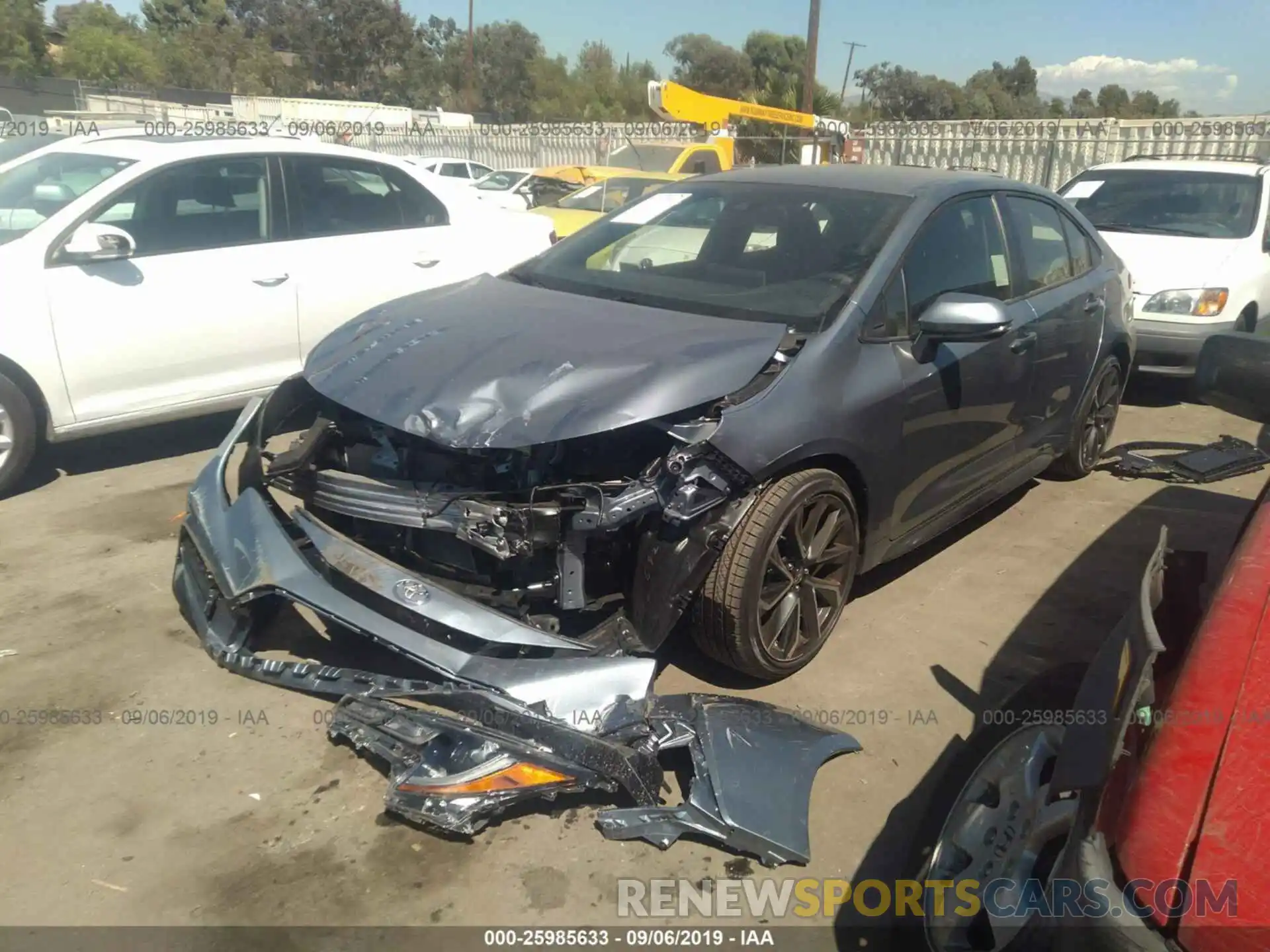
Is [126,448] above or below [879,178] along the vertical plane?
below

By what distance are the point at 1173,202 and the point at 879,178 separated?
5386 mm

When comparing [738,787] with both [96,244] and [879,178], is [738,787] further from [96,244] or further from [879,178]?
[96,244]

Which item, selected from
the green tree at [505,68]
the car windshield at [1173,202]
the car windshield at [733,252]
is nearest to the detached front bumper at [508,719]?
the car windshield at [733,252]

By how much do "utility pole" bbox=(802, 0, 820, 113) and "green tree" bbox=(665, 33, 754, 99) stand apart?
3531 cm

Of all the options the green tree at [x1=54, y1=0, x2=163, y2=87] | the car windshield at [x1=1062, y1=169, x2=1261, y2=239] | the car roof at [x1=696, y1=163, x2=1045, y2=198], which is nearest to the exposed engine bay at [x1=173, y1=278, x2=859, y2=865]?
the car roof at [x1=696, y1=163, x2=1045, y2=198]

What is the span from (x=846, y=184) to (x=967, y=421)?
3.62 ft

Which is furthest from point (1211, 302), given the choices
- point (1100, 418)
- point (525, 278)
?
point (525, 278)

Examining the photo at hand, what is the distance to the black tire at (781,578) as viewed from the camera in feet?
9.95

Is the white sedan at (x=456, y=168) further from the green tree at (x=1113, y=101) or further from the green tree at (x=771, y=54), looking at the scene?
the green tree at (x=1113, y=101)

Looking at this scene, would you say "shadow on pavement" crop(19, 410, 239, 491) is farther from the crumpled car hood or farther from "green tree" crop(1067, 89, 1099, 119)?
"green tree" crop(1067, 89, 1099, 119)

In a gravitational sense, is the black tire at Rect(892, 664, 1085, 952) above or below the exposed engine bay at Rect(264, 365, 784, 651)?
below

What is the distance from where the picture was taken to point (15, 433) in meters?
4.76

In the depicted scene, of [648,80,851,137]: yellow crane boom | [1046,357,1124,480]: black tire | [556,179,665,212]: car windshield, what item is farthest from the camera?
[648,80,851,137]: yellow crane boom

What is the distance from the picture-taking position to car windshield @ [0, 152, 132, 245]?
5070 mm
